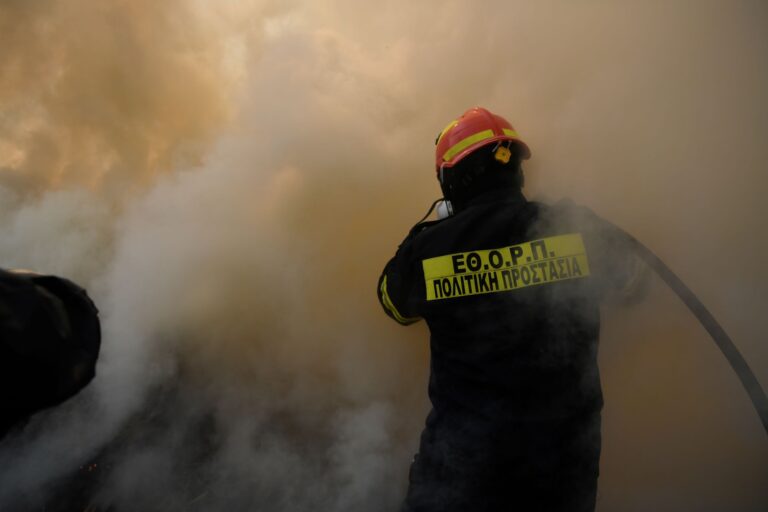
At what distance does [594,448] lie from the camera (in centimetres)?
161

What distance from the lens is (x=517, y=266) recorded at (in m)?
1.54

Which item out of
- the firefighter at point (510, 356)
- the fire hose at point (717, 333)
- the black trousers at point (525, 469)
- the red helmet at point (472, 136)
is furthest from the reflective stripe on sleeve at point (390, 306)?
the red helmet at point (472, 136)

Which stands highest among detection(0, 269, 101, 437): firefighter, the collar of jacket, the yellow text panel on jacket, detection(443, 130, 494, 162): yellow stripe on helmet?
detection(443, 130, 494, 162): yellow stripe on helmet

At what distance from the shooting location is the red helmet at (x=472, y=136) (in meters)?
1.86

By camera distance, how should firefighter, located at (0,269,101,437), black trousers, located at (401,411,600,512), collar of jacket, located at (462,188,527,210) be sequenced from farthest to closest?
collar of jacket, located at (462,188,527,210)
black trousers, located at (401,411,600,512)
firefighter, located at (0,269,101,437)

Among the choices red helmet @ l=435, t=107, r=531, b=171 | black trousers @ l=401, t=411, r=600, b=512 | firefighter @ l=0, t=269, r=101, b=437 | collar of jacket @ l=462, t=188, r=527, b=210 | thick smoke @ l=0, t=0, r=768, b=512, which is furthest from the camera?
thick smoke @ l=0, t=0, r=768, b=512

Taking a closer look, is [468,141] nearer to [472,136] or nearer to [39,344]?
[472,136]

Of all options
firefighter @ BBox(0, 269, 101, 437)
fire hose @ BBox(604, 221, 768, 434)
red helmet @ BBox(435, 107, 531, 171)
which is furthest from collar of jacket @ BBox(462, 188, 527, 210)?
firefighter @ BBox(0, 269, 101, 437)

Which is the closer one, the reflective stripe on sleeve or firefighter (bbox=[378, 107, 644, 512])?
firefighter (bbox=[378, 107, 644, 512])

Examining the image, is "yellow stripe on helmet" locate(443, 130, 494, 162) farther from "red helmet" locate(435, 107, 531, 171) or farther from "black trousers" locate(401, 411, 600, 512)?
"black trousers" locate(401, 411, 600, 512)

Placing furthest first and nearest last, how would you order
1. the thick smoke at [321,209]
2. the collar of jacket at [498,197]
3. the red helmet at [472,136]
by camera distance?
1. the thick smoke at [321,209]
2. the red helmet at [472,136]
3. the collar of jacket at [498,197]

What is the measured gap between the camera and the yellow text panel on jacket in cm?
153

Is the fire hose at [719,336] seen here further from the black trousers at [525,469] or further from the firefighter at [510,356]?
the black trousers at [525,469]

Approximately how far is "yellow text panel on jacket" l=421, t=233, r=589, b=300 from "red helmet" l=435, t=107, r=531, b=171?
55 cm
